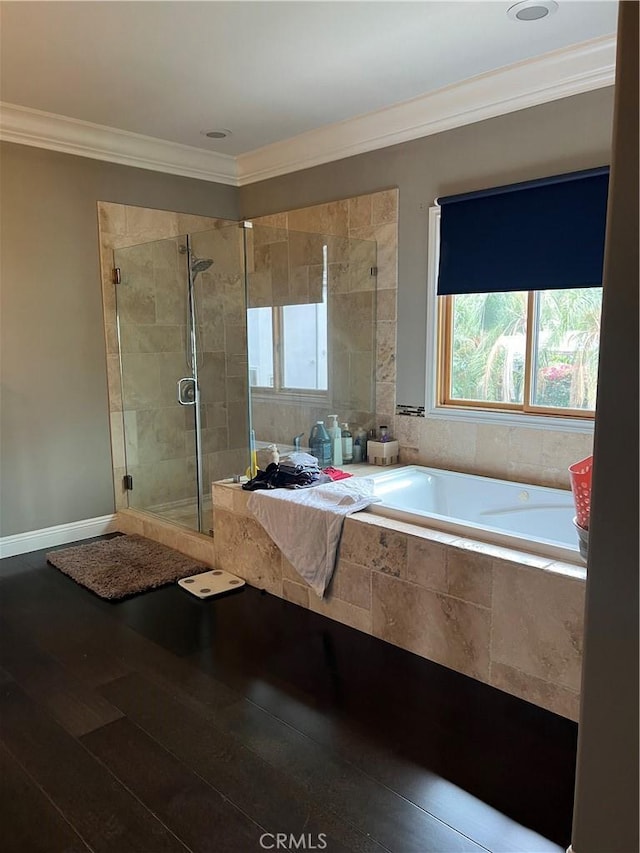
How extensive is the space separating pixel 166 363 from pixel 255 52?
1.94 m

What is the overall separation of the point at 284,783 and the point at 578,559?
1.18m

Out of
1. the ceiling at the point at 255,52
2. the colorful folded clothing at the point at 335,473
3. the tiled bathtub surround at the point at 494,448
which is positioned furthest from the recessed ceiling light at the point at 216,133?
the colorful folded clothing at the point at 335,473

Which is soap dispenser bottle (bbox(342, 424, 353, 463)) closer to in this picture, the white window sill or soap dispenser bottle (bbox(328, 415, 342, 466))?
soap dispenser bottle (bbox(328, 415, 342, 466))

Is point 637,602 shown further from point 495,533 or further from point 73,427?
point 73,427

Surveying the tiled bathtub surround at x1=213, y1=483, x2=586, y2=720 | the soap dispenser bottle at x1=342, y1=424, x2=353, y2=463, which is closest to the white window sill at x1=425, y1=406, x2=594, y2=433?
the soap dispenser bottle at x1=342, y1=424, x2=353, y2=463

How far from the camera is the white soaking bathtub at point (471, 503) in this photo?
8.88 ft

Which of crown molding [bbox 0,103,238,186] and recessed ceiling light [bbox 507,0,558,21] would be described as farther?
crown molding [bbox 0,103,238,186]

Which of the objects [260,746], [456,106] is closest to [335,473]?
[260,746]

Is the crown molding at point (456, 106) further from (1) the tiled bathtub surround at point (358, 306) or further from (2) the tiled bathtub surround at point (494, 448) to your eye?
(2) the tiled bathtub surround at point (494, 448)

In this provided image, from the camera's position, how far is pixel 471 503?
10.7ft

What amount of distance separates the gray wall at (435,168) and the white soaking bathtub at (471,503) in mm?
504

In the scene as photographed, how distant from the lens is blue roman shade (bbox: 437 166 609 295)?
9.14 feet

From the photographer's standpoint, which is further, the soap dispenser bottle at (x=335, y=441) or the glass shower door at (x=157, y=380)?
the glass shower door at (x=157, y=380)

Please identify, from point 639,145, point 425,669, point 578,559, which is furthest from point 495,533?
point 639,145
